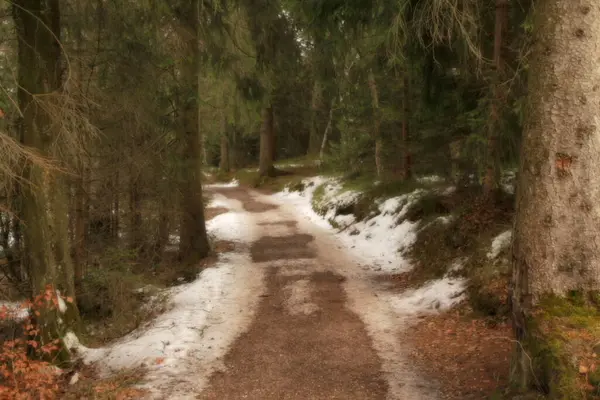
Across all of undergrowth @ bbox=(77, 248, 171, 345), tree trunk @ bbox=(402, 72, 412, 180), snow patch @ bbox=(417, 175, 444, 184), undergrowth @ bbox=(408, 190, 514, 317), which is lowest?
undergrowth @ bbox=(77, 248, 171, 345)

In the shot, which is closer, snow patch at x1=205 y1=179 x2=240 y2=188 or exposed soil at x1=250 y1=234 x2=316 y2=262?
exposed soil at x1=250 y1=234 x2=316 y2=262

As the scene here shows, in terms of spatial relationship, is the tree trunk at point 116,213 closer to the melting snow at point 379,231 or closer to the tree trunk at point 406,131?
the melting snow at point 379,231

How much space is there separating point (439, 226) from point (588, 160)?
7.25 meters

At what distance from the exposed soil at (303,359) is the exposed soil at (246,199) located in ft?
41.6

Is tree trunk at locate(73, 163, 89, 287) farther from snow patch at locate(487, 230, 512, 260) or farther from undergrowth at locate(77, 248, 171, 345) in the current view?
snow patch at locate(487, 230, 512, 260)

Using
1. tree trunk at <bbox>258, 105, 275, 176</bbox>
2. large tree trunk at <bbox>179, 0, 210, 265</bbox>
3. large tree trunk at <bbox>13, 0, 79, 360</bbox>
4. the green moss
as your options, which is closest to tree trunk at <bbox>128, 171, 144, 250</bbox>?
large tree trunk at <bbox>179, 0, 210, 265</bbox>

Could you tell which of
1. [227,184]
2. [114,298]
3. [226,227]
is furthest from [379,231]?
[227,184]

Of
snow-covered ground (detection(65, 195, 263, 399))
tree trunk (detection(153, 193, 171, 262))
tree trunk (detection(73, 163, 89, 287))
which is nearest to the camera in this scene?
snow-covered ground (detection(65, 195, 263, 399))

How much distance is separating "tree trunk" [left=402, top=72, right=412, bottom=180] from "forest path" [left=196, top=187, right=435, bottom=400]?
12.2 ft

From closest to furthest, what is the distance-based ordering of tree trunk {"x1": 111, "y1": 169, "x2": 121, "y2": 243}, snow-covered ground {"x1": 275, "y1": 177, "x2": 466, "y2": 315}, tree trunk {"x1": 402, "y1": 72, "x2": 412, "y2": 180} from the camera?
1. snow-covered ground {"x1": 275, "y1": 177, "x2": 466, "y2": 315}
2. tree trunk {"x1": 111, "y1": 169, "x2": 121, "y2": 243}
3. tree trunk {"x1": 402, "y1": 72, "x2": 412, "y2": 180}

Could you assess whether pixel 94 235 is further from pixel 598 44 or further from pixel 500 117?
pixel 598 44

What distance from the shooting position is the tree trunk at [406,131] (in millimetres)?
14014

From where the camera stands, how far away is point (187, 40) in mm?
10258

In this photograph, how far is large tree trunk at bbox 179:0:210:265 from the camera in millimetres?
12383
